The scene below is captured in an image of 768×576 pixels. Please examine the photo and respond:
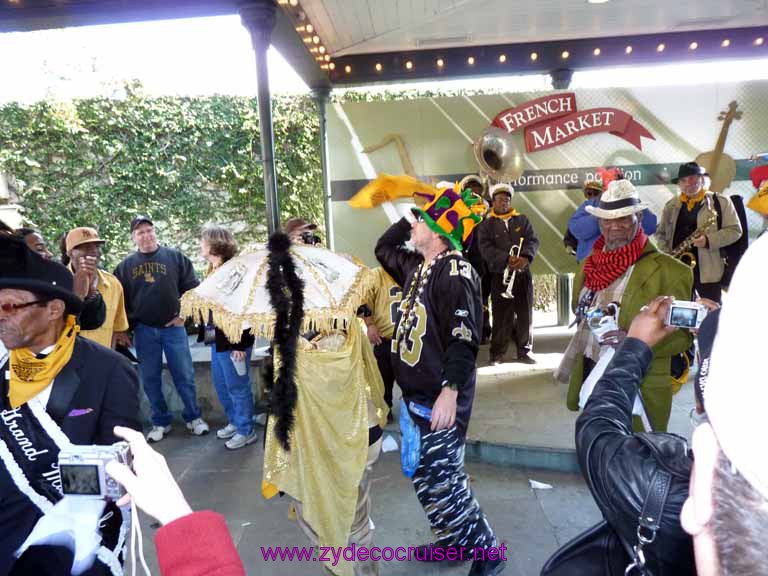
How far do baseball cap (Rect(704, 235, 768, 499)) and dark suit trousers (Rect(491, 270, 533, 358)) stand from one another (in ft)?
19.1

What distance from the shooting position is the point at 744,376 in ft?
1.82

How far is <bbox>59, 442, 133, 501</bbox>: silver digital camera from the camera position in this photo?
1120mm

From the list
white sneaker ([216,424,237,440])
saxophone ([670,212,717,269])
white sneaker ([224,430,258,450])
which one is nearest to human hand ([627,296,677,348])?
white sneaker ([224,430,258,450])

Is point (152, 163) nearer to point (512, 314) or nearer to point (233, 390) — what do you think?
point (233, 390)

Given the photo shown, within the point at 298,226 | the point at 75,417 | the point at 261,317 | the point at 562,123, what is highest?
the point at 562,123

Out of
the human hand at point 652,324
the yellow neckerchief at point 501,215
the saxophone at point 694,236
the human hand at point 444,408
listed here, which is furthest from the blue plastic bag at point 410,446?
the yellow neckerchief at point 501,215

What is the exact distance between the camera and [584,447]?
43.5 inches

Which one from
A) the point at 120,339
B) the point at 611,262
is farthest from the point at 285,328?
the point at 120,339

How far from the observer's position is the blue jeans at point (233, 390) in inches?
176

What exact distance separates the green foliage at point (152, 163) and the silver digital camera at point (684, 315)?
948cm

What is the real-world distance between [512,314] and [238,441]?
3.62 metres

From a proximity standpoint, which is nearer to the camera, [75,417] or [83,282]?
[75,417]

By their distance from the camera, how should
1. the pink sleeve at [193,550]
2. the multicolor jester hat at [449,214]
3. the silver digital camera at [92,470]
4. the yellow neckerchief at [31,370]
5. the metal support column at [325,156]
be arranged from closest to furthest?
the pink sleeve at [193,550]
the silver digital camera at [92,470]
the yellow neckerchief at [31,370]
the multicolor jester hat at [449,214]
the metal support column at [325,156]

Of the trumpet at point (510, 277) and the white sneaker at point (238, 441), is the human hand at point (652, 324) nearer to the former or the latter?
the white sneaker at point (238, 441)
